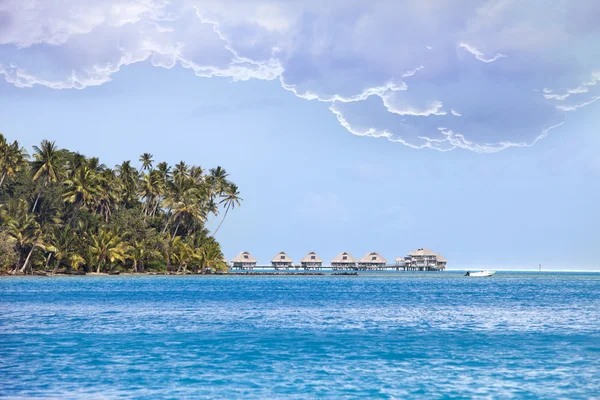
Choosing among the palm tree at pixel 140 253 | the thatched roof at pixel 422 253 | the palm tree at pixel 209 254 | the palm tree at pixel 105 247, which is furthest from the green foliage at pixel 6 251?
the thatched roof at pixel 422 253

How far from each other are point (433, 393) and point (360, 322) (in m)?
16.8

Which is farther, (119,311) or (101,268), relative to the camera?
(101,268)

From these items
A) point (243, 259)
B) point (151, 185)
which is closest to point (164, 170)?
point (151, 185)

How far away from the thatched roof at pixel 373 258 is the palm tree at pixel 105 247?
106 meters

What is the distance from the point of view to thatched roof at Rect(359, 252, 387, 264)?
183625mm

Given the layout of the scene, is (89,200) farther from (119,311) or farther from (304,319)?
(304,319)

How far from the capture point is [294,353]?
22391 millimetres

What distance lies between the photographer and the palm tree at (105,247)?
86.2 m

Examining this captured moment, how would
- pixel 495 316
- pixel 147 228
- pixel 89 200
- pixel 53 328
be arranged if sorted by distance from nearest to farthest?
pixel 53 328 < pixel 495 316 < pixel 89 200 < pixel 147 228

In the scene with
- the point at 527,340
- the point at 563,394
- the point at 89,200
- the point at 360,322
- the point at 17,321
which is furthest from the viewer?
the point at 89,200

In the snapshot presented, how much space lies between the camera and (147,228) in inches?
3974

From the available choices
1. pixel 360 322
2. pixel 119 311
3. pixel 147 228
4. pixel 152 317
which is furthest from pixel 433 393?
pixel 147 228

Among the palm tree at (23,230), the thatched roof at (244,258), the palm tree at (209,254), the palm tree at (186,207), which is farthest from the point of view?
the thatched roof at (244,258)

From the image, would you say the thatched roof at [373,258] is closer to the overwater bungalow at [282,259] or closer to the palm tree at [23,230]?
the overwater bungalow at [282,259]
